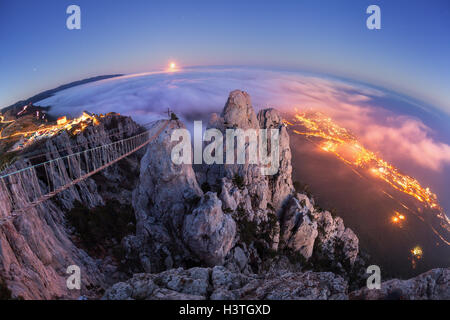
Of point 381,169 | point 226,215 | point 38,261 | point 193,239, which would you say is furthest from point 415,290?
point 381,169

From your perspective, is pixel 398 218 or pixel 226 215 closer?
pixel 226 215

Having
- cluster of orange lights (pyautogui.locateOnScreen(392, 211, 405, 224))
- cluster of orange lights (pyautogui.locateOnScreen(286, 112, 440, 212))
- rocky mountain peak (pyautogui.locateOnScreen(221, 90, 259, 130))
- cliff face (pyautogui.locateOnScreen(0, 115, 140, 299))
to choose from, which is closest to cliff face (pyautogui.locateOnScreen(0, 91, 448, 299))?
cliff face (pyautogui.locateOnScreen(0, 115, 140, 299))

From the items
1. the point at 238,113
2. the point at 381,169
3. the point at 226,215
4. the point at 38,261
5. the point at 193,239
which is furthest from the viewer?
the point at 381,169

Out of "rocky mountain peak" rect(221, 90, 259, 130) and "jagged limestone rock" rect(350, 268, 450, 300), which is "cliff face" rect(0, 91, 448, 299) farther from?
"rocky mountain peak" rect(221, 90, 259, 130)

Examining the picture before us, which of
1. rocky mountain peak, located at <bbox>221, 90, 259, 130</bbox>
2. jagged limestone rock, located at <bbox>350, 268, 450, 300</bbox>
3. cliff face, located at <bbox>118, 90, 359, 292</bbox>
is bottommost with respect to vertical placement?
cliff face, located at <bbox>118, 90, 359, 292</bbox>

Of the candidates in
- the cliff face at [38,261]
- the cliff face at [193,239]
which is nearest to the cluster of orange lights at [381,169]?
the cliff face at [193,239]

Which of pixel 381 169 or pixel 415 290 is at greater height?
pixel 415 290

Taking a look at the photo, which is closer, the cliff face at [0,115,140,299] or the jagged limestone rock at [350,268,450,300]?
the jagged limestone rock at [350,268,450,300]

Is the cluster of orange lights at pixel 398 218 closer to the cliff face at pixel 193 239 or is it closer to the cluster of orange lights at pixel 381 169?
the cluster of orange lights at pixel 381 169

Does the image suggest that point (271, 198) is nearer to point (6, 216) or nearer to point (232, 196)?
point (232, 196)

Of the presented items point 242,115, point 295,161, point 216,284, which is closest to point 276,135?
point 242,115

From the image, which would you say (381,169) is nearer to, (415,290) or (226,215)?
(226,215)

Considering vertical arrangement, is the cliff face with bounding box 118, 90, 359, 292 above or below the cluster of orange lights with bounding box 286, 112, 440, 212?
above
